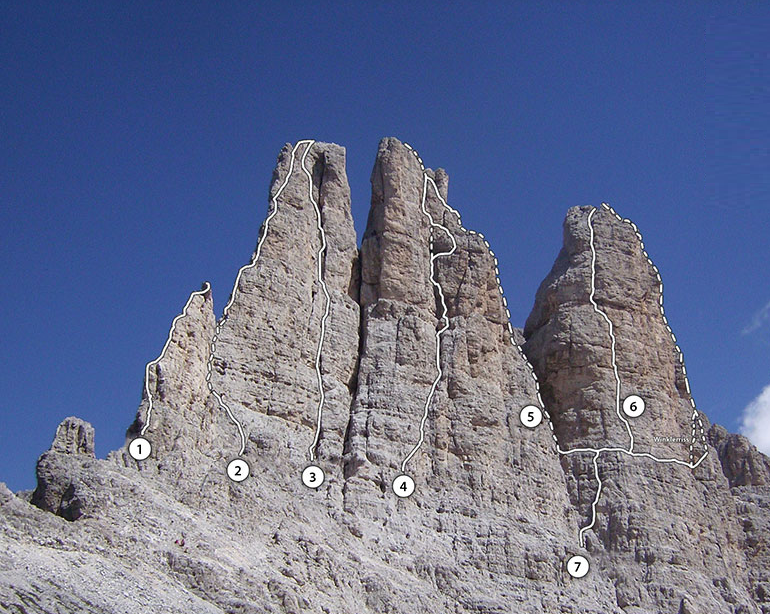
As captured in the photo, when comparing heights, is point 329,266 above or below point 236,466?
above

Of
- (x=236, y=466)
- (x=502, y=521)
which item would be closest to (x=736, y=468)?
(x=502, y=521)

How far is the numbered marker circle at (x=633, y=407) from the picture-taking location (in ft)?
130

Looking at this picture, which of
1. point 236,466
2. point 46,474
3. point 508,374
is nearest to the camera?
point 46,474

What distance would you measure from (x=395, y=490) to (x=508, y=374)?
8.01 meters

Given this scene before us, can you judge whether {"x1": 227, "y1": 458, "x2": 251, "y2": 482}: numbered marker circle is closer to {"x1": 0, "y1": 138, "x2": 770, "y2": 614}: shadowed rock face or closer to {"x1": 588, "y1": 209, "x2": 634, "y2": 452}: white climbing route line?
{"x1": 0, "y1": 138, "x2": 770, "y2": 614}: shadowed rock face

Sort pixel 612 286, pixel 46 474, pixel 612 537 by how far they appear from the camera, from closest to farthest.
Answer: pixel 46 474 < pixel 612 537 < pixel 612 286

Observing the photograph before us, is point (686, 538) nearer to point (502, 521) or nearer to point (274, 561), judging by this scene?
point (502, 521)

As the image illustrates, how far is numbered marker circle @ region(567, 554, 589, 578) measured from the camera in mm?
32812

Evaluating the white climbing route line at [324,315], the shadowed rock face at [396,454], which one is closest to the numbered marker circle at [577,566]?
the shadowed rock face at [396,454]

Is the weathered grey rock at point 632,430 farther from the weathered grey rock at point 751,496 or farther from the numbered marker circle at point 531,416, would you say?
the numbered marker circle at point 531,416

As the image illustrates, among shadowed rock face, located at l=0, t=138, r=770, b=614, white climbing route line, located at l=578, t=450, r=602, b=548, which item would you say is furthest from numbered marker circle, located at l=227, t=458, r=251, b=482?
white climbing route line, located at l=578, t=450, r=602, b=548

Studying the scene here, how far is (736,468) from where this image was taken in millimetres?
46094

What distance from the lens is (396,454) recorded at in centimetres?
3312

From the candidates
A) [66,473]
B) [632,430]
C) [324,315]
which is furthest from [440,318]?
[66,473]
